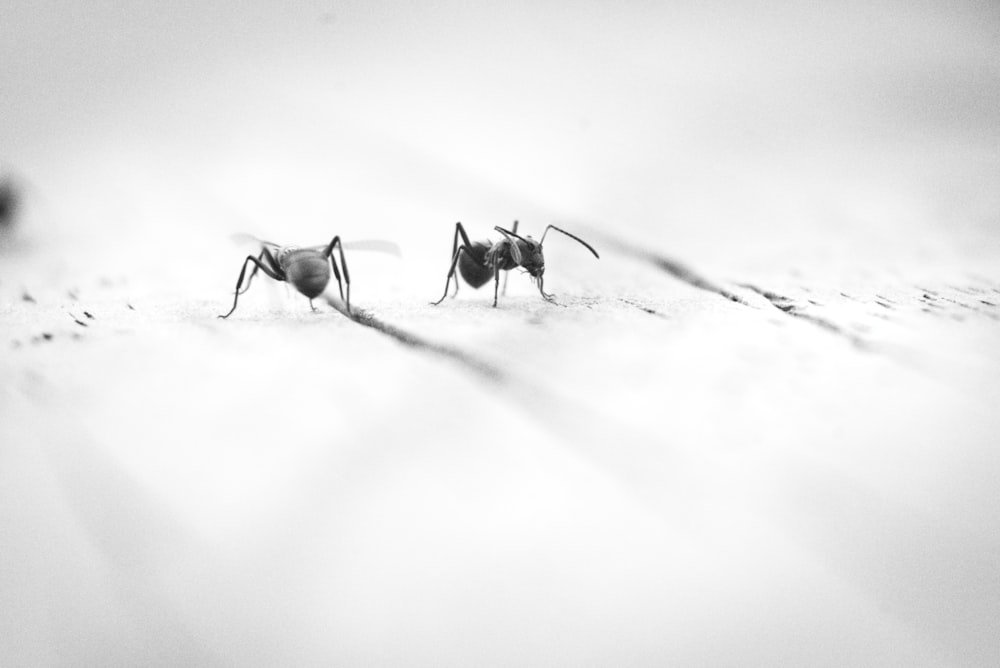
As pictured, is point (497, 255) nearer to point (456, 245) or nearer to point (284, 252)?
point (456, 245)

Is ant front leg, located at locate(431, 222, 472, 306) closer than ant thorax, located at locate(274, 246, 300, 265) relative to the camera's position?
Yes

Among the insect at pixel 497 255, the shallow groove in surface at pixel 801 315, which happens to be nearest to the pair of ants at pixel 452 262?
the insect at pixel 497 255


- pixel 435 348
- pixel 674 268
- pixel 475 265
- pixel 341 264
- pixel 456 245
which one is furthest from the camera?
pixel 475 265

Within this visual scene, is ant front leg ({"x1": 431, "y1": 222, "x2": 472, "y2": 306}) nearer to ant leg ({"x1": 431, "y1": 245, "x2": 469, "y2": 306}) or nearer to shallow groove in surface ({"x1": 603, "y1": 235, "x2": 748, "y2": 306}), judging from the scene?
ant leg ({"x1": 431, "y1": 245, "x2": 469, "y2": 306})

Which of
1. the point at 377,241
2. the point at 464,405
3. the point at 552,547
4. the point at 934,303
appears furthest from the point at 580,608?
the point at 377,241

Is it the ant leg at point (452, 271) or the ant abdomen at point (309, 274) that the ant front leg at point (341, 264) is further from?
the ant leg at point (452, 271)

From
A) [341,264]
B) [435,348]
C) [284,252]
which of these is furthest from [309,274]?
[435,348]

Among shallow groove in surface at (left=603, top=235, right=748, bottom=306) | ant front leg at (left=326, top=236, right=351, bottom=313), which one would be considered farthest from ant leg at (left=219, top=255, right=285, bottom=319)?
shallow groove in surface at (left=603, top=235, right=748, bottom=306)
